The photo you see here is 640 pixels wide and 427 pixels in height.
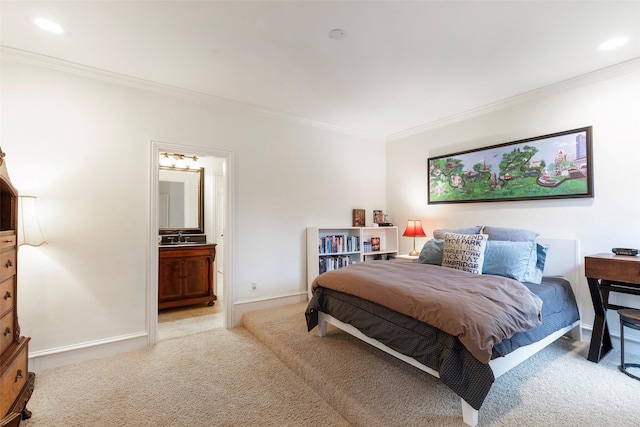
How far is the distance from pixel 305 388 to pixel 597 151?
3.33 metres

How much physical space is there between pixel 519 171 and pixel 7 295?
448cm

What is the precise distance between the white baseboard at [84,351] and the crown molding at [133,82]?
2388 mm

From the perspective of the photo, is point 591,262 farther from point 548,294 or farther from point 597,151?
point 597,151

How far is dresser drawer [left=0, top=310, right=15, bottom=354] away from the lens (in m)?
1.68

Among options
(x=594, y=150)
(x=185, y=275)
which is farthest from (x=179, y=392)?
(x=594, y=150)

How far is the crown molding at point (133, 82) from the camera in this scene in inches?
93.1

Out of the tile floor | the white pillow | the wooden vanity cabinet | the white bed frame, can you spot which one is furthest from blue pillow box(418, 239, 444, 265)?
the wooden vanity cabinet

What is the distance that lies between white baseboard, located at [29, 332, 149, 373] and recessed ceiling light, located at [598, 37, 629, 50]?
4.69m

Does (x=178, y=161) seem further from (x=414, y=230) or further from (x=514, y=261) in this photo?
(x=514, y=261)

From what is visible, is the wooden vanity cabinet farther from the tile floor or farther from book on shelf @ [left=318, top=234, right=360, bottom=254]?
book on shelf @ [left=318, top=234, right=360, bottom=254]

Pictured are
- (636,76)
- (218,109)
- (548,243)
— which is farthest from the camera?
(218,109)

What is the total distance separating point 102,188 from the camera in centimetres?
267

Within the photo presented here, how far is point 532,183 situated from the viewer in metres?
3.13

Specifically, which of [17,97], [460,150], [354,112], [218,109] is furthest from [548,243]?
[17,97]
